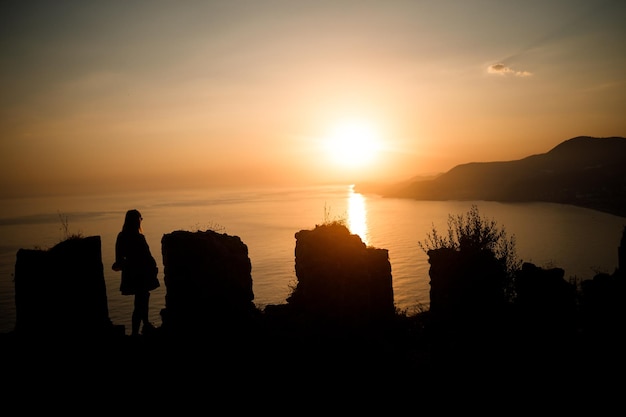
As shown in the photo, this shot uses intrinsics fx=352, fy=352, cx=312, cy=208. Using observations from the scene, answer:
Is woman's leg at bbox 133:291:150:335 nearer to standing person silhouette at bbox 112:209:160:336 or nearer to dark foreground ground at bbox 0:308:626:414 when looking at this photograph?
standing person silhouette at bbox 112:209:160:336

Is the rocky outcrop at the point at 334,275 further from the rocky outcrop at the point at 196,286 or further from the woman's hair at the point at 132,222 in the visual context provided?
the woman's hair at the point at 132,222

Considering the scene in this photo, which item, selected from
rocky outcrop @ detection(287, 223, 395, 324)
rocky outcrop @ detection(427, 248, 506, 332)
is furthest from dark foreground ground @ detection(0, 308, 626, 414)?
rocky outcrop @ detection(427, 248, 506, 332)

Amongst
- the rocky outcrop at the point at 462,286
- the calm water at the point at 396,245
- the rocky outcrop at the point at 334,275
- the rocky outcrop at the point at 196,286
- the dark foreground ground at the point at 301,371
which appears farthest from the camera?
the calm water at the point at 396,245

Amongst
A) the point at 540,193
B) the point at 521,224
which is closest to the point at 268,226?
the point at 521,224

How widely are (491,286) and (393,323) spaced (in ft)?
18.1

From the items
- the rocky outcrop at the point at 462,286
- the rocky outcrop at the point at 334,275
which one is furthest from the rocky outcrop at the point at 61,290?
the rocky outcrop at the point at 462,286

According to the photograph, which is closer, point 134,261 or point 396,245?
point 134,261

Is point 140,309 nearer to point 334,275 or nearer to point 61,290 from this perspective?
point 61,290

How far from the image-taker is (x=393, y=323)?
17828 mm

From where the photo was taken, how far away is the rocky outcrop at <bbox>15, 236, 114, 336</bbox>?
10.8 m

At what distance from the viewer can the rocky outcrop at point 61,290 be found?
10789mm

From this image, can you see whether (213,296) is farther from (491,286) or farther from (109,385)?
(491,286)

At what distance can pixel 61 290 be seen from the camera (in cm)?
1104

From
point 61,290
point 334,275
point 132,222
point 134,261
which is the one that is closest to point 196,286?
point 134,261
